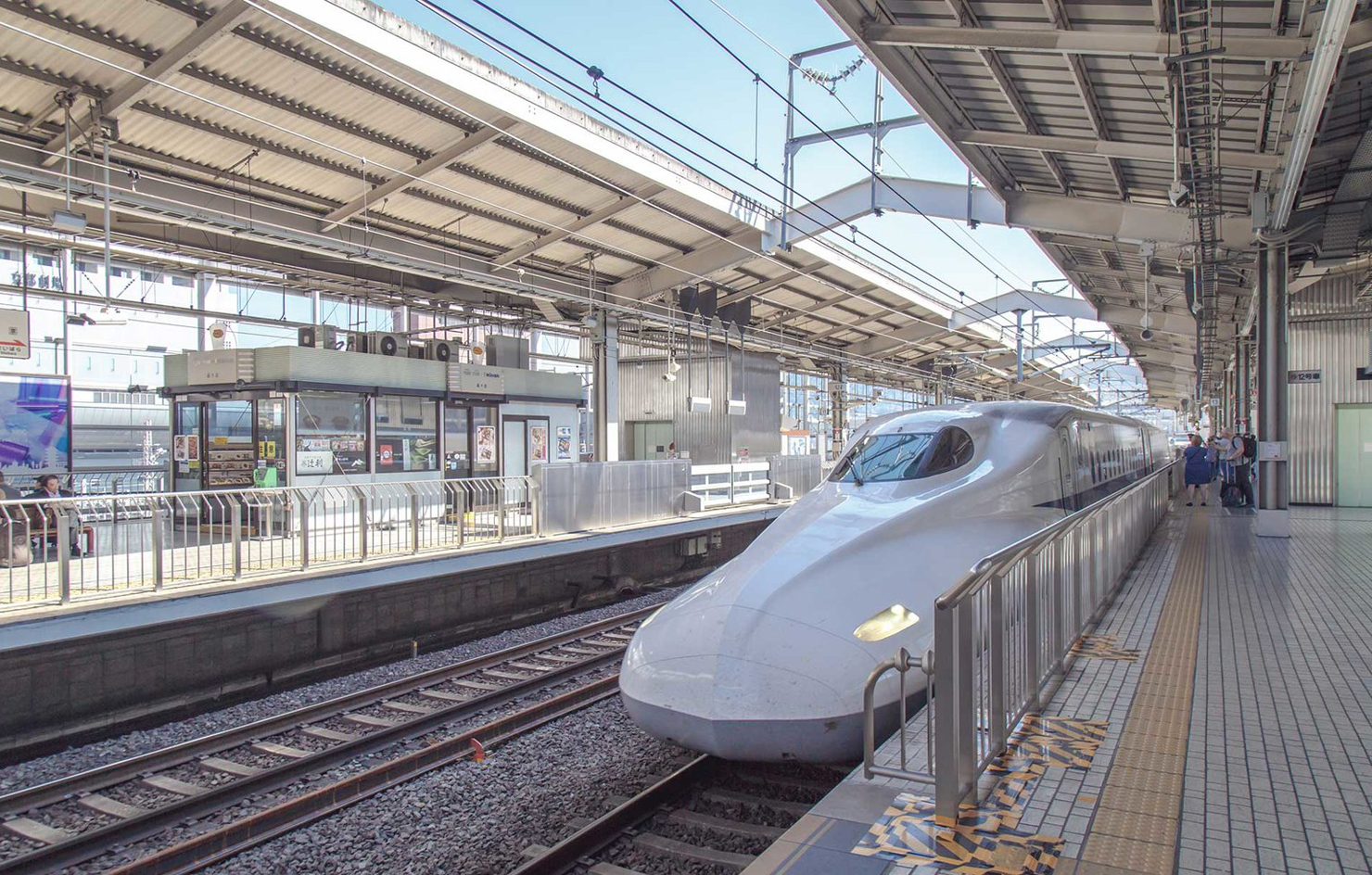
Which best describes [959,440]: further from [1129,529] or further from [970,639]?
[970,639]

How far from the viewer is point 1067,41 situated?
28.8 ft

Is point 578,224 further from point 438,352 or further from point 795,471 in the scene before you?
point 795,471

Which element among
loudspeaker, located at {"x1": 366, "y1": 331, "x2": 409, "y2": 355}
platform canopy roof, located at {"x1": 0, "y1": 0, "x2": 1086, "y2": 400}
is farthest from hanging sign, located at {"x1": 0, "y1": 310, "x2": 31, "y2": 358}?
loudspeaker, located at {"x1": 366, "y1": 331, "x2": 409, "y2": 355}

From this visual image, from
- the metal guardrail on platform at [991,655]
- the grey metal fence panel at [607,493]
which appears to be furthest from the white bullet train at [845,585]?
the grey metal fence panel at [607,493]

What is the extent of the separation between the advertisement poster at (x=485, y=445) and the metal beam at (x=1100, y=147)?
1125cm

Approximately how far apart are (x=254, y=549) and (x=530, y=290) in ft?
31.0

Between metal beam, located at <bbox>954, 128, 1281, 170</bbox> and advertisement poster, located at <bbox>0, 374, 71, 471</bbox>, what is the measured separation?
1567 cm

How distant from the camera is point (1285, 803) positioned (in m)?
4.04

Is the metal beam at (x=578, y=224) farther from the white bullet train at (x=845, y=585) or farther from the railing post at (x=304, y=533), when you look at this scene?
the white bullet train at (x=845, y=585)

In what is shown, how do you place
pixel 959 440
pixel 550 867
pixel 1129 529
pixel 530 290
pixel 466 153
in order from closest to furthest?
1. pixel 550 867
2. pixel 959 440
3. pixel 1129 529
4. pixel 466 153
5. pixel 530 290

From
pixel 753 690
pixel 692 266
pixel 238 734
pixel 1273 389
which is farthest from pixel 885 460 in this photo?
pixel 692 266

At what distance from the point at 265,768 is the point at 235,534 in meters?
4.65

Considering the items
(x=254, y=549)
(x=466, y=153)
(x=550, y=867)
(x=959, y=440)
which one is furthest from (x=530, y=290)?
(x=550, y=867)

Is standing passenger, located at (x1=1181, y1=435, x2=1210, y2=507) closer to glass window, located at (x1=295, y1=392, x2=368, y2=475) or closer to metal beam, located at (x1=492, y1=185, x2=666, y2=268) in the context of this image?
metal beam, located at (x1=492, y1=185, x2=666, y2=268)
